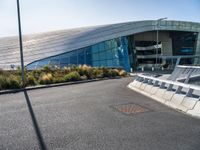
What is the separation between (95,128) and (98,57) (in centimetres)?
3360

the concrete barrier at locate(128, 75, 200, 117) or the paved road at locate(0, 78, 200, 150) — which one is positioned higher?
the concrete barrier at locate(128, 75, 200, 117)

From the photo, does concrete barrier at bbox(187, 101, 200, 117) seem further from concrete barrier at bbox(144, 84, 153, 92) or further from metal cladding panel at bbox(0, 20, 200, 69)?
metal cladding panel at bbox(0, 20, 200, 69)

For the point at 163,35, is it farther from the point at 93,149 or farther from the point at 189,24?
the point at 93,149

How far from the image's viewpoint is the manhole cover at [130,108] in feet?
26.5

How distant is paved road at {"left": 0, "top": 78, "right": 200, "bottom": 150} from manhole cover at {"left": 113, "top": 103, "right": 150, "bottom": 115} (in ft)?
0.84

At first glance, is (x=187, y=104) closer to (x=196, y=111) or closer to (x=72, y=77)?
(x=196, y=111)

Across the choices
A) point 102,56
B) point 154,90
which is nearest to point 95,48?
point 102,56

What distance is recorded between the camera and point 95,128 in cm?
625

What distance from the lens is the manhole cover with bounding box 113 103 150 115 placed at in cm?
808

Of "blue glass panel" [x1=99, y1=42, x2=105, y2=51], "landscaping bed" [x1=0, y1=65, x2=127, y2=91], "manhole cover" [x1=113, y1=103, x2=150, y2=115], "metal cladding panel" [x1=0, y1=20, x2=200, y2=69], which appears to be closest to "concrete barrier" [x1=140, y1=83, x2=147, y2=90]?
"manhole cover" [x1=113, y1=103, x2=150, y2=115]

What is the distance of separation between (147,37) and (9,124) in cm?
5159

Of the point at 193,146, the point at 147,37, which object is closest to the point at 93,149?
the point at 193,146

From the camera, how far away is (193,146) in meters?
4.91

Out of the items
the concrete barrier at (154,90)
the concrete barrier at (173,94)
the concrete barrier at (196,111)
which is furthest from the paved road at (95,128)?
the concrete barrier at (154,90)
